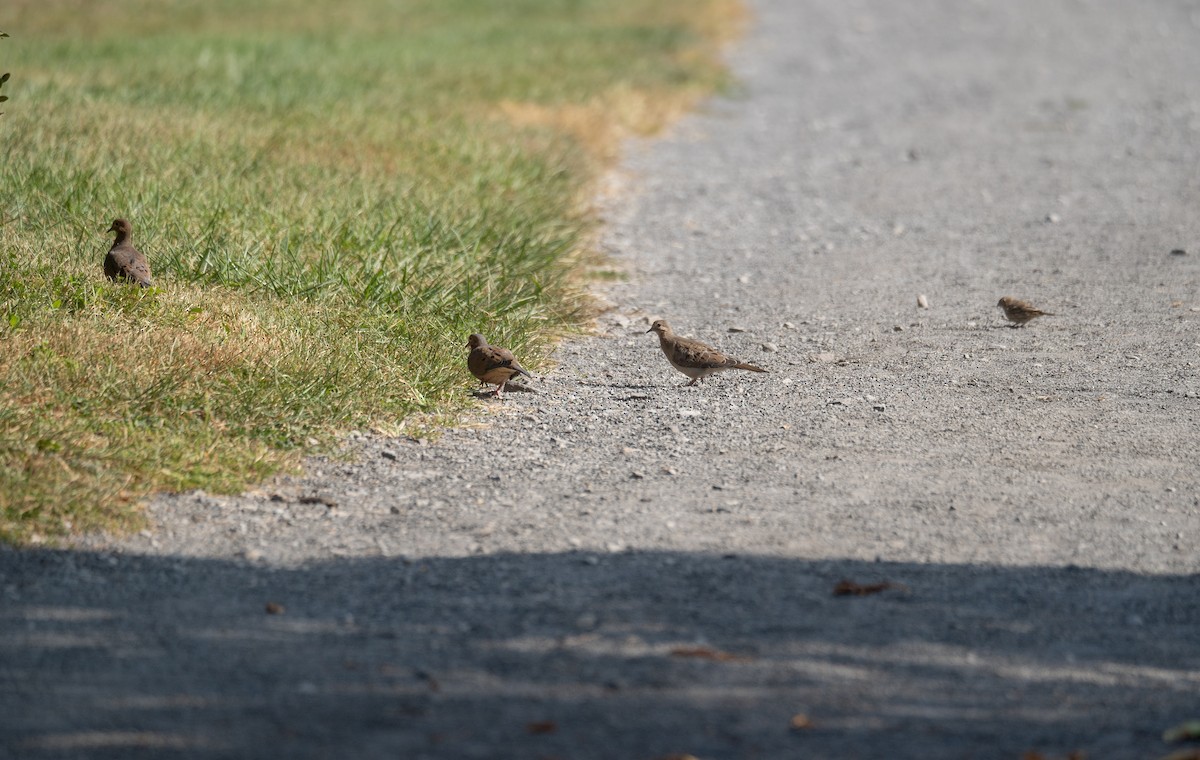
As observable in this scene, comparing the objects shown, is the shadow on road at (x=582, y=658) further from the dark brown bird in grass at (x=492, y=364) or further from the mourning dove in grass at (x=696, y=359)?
the mourning dove in grass at (x=696, y=359)

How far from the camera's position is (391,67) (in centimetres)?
1741

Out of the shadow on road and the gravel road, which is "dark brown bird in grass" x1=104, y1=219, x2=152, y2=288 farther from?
the shadow on road

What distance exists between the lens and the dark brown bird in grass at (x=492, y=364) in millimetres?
7074

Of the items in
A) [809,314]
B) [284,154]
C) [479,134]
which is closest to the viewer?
[809,314]

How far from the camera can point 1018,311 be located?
28.3 feet

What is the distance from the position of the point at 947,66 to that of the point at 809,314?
1436cm

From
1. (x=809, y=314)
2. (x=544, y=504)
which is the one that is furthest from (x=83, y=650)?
(x=809, y=314)

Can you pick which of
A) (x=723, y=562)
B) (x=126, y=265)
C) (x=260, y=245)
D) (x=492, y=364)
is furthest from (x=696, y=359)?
(x=126, y=265)

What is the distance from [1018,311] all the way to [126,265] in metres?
5.33

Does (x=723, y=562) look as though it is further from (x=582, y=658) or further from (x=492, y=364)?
(x=492, y=364)

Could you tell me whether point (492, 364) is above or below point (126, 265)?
below

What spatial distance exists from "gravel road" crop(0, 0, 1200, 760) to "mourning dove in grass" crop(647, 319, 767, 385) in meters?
0.16

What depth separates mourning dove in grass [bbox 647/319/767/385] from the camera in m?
7.41

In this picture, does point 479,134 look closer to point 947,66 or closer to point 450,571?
point 450,571
